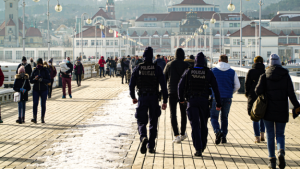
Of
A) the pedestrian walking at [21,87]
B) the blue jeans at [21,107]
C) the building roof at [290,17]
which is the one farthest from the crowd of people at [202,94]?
the building roof at [290,17]

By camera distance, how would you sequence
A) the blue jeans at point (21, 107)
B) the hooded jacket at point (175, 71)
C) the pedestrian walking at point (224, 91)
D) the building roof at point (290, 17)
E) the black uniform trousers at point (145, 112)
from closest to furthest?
the black uniform trousers at point (145, 112)
the pedestrian walking at point (224, 91)
the hooded jacket at point (175, 71)
the blue jeans at point (21, 107)
the building roof at point (290, 17)

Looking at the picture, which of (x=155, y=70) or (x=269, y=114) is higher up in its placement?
(x=155, y=70)


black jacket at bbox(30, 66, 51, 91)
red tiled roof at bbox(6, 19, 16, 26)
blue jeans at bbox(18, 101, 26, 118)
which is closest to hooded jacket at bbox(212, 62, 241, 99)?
black jacket at bbox(30, 66, 51, 91)

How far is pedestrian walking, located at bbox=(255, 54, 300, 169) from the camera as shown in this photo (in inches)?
247

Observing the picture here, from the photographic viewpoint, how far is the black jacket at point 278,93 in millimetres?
6285

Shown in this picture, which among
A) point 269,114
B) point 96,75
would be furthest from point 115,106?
point 96,75

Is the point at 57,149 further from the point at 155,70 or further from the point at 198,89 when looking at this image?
the point at 198,89

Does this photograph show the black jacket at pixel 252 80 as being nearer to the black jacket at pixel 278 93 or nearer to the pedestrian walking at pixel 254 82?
the pedestrian walking at pixel 254 82

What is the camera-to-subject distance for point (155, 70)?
24.4ft

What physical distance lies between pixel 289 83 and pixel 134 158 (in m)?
2.83

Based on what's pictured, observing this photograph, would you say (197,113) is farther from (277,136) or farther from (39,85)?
(39,85)

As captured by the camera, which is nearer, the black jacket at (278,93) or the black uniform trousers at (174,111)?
the black jacket at (278,93)

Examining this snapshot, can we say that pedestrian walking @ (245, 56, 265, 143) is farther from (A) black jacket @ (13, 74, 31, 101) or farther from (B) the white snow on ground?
(A) black jacket @ (13, 74, 31, 101)

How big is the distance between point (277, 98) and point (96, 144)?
3654 millimetres
